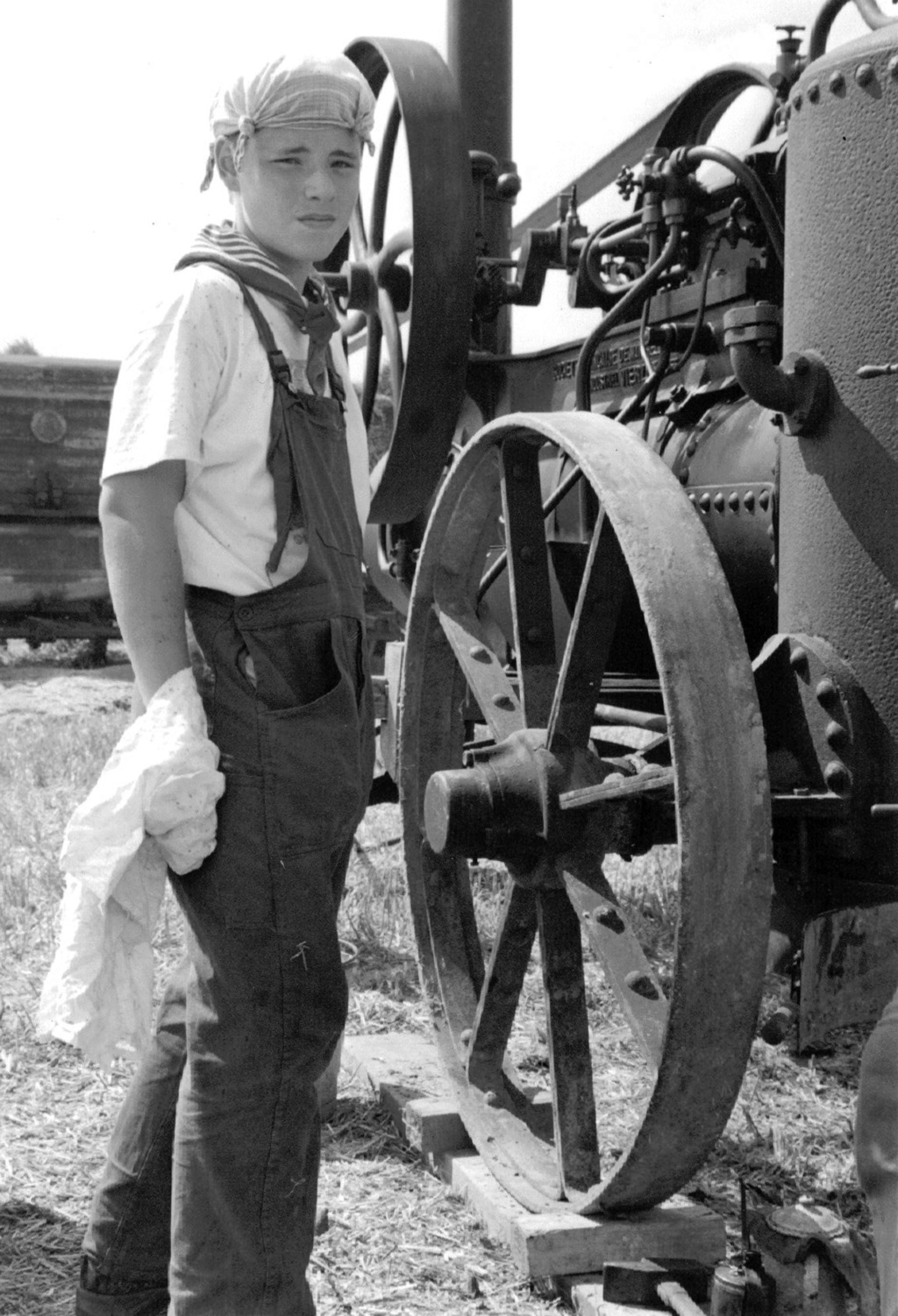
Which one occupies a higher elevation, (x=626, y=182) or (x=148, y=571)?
(x=626, y=182)

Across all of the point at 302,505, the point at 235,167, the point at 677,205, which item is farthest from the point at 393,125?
the point at 302,505

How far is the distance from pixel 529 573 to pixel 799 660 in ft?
1.87

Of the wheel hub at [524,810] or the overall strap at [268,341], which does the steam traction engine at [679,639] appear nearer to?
the wheel hub at [524,810]

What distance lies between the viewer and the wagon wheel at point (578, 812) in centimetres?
182

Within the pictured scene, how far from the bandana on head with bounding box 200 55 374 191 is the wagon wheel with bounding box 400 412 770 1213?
0.55 meters

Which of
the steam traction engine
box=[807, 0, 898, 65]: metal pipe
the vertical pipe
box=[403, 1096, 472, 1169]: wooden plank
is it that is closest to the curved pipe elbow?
the steam traction engine

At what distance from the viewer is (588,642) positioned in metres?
2.23

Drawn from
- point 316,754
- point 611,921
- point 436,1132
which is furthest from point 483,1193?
point 316,754

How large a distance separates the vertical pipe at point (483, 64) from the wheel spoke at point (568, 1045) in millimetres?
2973

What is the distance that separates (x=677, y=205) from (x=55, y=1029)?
6.23 ft

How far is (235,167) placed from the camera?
192 centimetres

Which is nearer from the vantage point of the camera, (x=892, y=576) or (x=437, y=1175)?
(x=892, y=576)

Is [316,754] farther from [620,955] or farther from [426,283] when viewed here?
[426,283]

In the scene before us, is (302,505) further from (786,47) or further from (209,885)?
(786,47)
